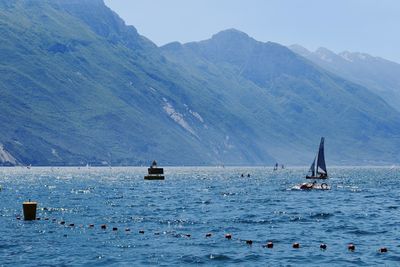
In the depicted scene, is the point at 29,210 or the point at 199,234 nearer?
the point at 199,234

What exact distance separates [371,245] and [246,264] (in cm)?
1496

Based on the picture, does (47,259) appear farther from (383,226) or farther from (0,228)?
(383,226)

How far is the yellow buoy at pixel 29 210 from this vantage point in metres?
79.9

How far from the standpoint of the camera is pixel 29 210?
80188 mm

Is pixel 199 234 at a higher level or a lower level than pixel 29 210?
lower

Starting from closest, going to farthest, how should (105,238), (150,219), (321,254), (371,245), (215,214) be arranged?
(321,254) < (371,245) < (105,238) < (150,219) < (215,214)

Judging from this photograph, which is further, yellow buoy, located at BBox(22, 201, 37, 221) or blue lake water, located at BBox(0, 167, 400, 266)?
yellow buoy, located at BBox(22, 201, 37, 221)

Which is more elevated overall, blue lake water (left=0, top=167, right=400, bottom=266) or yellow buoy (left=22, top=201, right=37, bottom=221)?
yellow buoy (left=22, top=201, right=37, bottom=221)

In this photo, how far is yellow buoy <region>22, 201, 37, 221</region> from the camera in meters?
79.9

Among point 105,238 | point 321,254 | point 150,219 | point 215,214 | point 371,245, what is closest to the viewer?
point 321,254

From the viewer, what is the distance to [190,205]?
348 ft

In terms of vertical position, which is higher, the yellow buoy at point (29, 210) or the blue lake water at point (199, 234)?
the yellow buoy at point (29, 210)

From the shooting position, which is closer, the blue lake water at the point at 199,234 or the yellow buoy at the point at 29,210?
the blue lake water at the point at 199,234

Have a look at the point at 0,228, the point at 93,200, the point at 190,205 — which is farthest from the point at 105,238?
the point at 93,200
